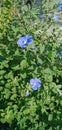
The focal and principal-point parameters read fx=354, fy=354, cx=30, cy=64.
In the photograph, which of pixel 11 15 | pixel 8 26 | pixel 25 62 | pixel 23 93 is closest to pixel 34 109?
pixel 23 93

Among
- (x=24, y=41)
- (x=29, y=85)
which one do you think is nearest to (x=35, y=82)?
(x=29, y=85)

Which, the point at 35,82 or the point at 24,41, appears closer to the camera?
the point at 35,82

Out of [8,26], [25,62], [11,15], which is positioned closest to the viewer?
[25,62]

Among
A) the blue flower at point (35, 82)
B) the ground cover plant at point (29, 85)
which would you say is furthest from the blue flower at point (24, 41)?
the blue flower at point (35, 82)

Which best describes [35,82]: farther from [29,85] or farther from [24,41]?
[24,41]

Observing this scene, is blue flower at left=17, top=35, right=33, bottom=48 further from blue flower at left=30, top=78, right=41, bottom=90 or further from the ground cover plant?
blue flower at left=30, top=78, right=41, bottom=90

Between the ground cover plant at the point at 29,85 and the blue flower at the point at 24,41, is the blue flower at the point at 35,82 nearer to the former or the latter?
the ground cover plant at the point at 29,85

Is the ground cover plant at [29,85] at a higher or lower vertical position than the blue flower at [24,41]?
lower

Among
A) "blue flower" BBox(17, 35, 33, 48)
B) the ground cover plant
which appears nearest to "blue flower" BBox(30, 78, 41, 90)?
the ground cover plant

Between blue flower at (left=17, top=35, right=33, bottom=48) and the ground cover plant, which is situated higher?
blue flower at (left=17, top=35, right=33, bottom=48)

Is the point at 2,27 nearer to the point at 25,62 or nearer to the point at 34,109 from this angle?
the point at 25,62

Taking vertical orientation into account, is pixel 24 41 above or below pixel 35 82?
above
